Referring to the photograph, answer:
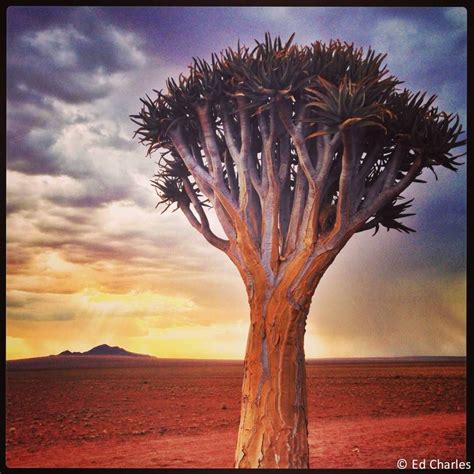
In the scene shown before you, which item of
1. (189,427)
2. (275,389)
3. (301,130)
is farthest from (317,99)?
(189,427)

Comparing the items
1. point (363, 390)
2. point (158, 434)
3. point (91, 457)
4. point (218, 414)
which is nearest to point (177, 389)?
point (218, 414)

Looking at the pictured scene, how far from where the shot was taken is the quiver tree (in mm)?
7797

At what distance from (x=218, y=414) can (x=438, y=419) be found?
19.0ft

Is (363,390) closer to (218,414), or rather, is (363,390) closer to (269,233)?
(218,414)

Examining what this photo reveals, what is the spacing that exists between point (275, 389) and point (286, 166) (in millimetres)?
3255

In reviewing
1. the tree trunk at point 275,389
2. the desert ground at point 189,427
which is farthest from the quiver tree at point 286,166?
the desert ground at point 189,427

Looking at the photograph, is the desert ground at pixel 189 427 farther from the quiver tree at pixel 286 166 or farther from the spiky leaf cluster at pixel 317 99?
the spiky leaf cluster at pixel 317 99

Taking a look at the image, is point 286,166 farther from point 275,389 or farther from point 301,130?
point 275,389

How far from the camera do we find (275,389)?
7840 millimetres

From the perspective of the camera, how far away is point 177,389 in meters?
21.6

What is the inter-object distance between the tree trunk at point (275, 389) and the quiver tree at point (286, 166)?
0.05 ft

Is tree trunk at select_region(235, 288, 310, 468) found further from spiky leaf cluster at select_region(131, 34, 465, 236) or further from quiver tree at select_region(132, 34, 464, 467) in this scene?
spiky leaf cluster at select_region(131, 34, 465, 236)

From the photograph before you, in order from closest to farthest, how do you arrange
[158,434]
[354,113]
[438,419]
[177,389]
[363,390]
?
[354,113], [158,434], [438,419], [177,389], [363,390]
